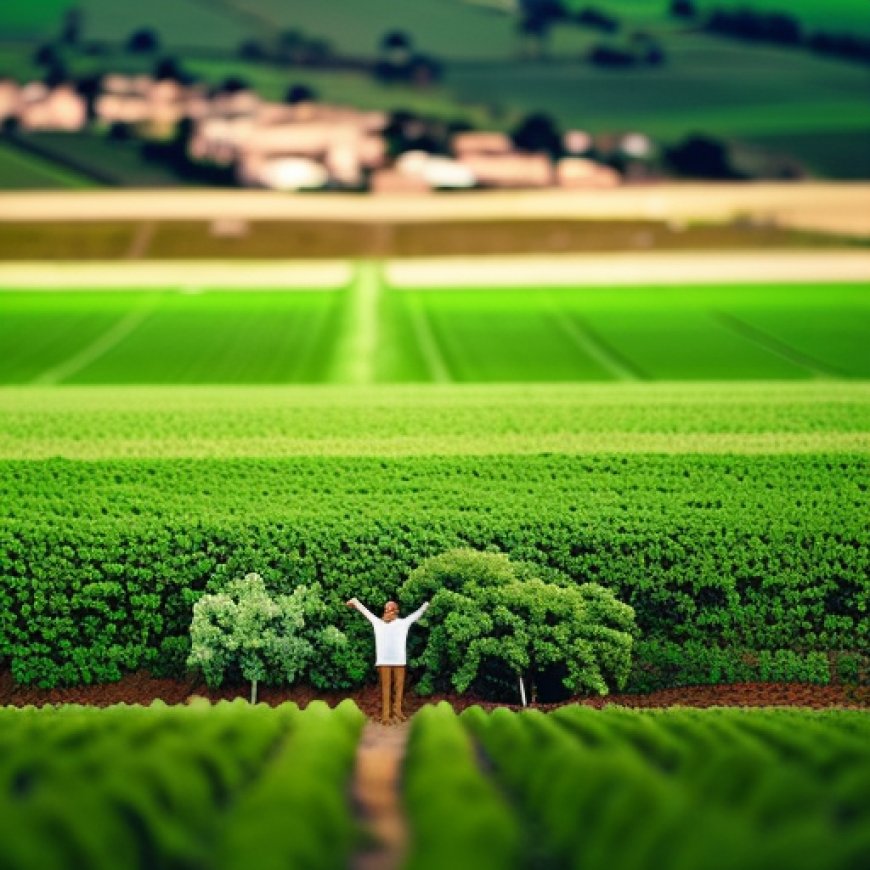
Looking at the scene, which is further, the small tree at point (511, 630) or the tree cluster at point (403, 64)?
the tree cluster at point (403, 64)

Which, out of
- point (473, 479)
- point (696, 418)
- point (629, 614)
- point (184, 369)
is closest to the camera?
point (629, 614)

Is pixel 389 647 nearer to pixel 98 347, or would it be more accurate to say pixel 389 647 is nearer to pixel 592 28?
pixel 98 347

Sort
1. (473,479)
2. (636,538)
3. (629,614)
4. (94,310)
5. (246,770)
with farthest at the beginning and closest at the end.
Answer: (94,310), (473,479), (636,538), (629,614), (246,770)

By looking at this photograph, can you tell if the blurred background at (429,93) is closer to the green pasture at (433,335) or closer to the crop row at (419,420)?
the green pasture at (433,335)

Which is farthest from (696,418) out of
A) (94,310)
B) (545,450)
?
(94,310)

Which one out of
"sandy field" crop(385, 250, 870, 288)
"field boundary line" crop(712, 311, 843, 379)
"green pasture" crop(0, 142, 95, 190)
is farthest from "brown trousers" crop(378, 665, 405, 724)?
"green pasture" crop(0, 142, 95, 190)

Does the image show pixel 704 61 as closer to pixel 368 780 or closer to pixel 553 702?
pixel 553 702

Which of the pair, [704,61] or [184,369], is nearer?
[184,369]

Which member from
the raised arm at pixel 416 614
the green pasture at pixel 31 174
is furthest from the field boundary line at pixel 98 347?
the raised arm at pixel 416 614
